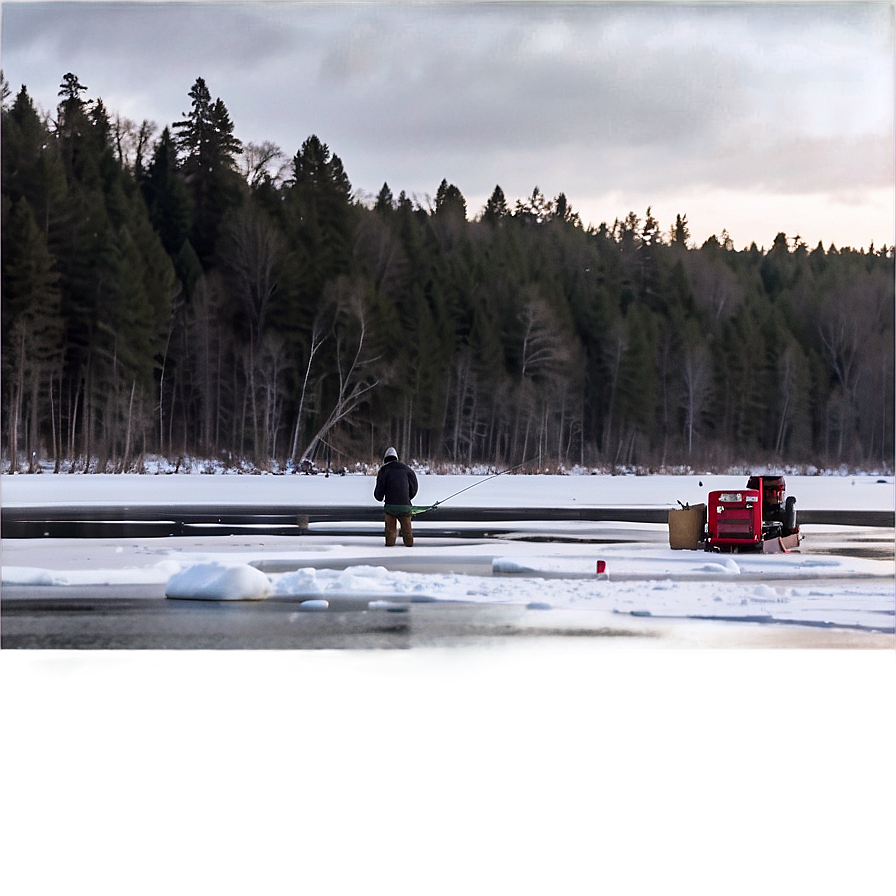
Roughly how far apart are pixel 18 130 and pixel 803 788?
51583 millimetres

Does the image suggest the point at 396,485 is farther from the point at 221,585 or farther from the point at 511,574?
the point at 221,585

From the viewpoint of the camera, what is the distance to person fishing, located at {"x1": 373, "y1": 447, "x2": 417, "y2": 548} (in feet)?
56.0

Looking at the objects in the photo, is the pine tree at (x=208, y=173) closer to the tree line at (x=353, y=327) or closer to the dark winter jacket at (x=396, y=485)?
the tree line at (x=353, y=327)

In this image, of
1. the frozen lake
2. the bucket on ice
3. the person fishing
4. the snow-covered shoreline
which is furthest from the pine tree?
the frozen lake

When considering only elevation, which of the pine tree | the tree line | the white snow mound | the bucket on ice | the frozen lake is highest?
the pine tree

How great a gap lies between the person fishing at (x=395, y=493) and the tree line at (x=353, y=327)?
27.7 m

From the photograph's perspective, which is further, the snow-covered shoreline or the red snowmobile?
the snow-covered shoreline

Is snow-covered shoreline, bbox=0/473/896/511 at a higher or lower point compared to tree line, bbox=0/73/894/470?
lower

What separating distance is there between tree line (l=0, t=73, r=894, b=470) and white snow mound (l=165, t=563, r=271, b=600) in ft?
105

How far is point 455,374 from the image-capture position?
2530 inches

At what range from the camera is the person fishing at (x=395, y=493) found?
17.1 meters

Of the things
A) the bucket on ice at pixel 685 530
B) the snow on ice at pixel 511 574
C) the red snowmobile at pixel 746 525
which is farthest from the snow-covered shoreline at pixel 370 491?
the red snowmobile at pixel 746 525

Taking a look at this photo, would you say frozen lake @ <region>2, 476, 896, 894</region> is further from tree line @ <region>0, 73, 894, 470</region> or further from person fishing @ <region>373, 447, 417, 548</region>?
tree line @ <region>0, 73, 894, 470</region>

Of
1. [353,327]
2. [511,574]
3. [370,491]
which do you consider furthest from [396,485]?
[353,327]
